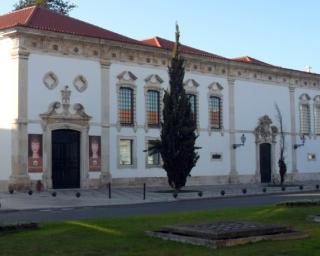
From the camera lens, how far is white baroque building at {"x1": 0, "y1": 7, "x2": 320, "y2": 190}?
31328mm

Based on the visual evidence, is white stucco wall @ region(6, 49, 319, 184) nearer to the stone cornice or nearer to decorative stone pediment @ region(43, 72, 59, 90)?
decorative stone pediment @ region(43, 72, 59, 90)

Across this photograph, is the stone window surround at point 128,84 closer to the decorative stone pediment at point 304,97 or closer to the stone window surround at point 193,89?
the stone window surround at point 193,89

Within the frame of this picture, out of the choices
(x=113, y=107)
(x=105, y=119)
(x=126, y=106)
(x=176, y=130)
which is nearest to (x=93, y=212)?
(x=176, y=130)

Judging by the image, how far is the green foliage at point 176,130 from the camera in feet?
101

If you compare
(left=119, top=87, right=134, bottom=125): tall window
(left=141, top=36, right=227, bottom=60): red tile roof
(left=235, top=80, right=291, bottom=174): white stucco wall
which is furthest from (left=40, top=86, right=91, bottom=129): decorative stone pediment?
(left=235, top=80, right=291, bottom=174): white stucco wall

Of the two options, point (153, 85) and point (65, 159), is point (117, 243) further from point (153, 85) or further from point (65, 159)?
point (153, 85)

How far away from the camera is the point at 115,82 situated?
1394 inches

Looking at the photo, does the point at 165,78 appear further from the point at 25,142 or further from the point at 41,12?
the point at 25,142

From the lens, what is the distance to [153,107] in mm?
37625

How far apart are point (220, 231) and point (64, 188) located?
79.1 feet

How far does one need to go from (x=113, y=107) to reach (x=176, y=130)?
5961 mm

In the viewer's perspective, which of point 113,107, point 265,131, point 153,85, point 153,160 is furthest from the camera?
point 265,131

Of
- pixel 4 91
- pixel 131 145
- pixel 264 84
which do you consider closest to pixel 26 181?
pixel 4 91

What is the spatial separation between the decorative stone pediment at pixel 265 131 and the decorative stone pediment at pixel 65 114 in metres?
15.2
